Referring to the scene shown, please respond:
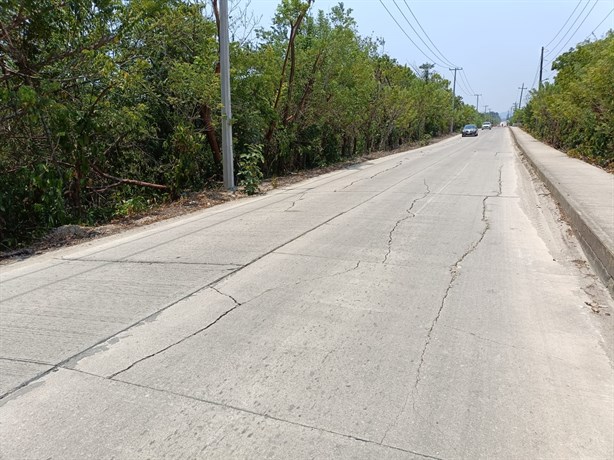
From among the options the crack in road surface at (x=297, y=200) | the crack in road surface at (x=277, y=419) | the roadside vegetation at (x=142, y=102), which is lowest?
Answer: the crack in road surface at (x=277, y=419)

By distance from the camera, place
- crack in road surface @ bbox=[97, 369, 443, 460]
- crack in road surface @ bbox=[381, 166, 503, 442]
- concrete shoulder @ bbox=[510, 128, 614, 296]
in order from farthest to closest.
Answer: concrete shoulder @ bbox=[510, 128, 614, 296]
crack in road surface @ bbox=[381, 166, 503, 442]
crack in road surface @ bbox=[97, 369, 443, 460]

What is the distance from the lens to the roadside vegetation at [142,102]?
835cm

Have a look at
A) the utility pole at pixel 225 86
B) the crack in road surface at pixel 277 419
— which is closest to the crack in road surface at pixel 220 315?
the crack in road surface at pixel 277 419

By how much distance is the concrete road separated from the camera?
261 centimetres

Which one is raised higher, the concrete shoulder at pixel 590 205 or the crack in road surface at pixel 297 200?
the concrete shoulder at pixel 590 205

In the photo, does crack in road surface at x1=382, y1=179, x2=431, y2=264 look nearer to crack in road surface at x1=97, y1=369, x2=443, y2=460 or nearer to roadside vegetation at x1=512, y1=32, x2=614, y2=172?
crack in road surface at x1=97, y1=369, x2=443, y2=460

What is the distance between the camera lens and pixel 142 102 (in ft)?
39.7

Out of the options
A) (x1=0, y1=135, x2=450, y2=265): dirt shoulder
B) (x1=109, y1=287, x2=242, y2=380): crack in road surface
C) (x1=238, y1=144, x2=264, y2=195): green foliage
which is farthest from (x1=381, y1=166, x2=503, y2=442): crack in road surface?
(x1=238, y1=144, x2=264, y2=195): green foliage

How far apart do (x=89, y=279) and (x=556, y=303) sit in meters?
5.28

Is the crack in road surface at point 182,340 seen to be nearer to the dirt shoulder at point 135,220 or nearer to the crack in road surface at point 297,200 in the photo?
the dirt shoulder at point 135,220

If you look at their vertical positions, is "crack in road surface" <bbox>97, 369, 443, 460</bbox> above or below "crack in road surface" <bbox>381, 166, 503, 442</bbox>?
below

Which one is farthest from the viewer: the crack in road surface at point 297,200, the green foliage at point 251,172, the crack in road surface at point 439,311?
the green foliage at point 251,172

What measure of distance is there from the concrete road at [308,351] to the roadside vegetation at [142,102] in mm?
2916

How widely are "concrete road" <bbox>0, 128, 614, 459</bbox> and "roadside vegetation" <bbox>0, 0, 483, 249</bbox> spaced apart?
292 cm
